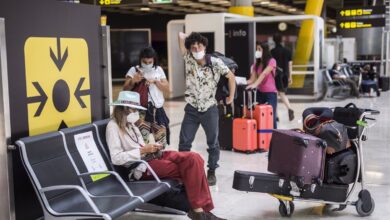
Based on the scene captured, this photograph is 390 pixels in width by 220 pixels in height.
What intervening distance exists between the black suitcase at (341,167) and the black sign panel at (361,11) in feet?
49.5

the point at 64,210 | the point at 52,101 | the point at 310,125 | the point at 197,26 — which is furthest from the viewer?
the point at 197,26

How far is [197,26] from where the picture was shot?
1419cm

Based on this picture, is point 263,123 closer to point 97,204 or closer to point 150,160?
point 150,160

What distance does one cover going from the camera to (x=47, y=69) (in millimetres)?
4105

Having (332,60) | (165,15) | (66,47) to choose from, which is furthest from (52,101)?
(165,15)

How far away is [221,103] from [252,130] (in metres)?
0.55

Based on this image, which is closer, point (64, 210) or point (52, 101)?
point (64, 210)

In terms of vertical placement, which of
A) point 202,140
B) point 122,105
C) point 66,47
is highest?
point 66,47

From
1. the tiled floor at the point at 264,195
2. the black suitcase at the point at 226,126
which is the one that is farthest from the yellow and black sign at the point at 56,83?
the black suitcase at the point at 226,126

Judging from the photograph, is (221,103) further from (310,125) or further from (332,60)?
(332,60)

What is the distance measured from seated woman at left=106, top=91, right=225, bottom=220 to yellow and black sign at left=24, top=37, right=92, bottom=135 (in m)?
0.36

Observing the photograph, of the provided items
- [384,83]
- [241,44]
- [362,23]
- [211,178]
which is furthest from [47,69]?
[362,23]

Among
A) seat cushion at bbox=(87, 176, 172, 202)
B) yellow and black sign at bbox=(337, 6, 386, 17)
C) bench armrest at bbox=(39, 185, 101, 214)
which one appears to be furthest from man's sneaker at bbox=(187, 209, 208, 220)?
yellow and black sign at bbox=(337, 6, 386, 17)

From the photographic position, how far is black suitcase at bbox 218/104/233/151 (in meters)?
7.72
